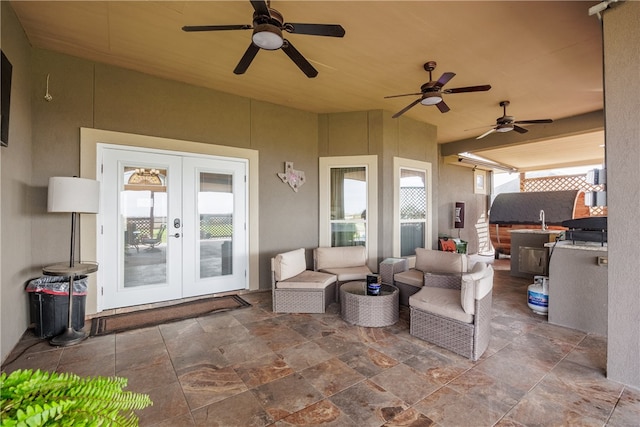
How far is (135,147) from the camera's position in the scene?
12.1 ft

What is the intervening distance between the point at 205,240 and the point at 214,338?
1674mm

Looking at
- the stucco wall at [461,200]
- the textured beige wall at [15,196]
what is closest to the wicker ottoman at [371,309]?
the textured beige wall at [15,196]

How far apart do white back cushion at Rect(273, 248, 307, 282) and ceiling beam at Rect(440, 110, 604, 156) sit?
17.4ft

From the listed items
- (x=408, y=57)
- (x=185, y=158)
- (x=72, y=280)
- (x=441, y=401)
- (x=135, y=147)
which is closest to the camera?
(x=441, y=401)

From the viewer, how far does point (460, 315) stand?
→ 2572mm

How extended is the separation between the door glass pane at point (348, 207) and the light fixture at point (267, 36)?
120 inches

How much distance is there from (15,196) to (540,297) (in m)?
5.83

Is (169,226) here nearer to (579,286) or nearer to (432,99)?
(432,99)

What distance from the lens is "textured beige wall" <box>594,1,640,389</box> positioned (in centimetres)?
205

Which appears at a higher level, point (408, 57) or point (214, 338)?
point (408, 57)

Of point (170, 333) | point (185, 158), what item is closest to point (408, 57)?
point (185, 158)

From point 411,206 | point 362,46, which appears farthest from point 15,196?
point 411,206

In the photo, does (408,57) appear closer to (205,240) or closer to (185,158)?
(185,158)

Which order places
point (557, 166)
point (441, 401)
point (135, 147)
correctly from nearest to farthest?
point (441, 401), point (135, 147), point (557, 166)
